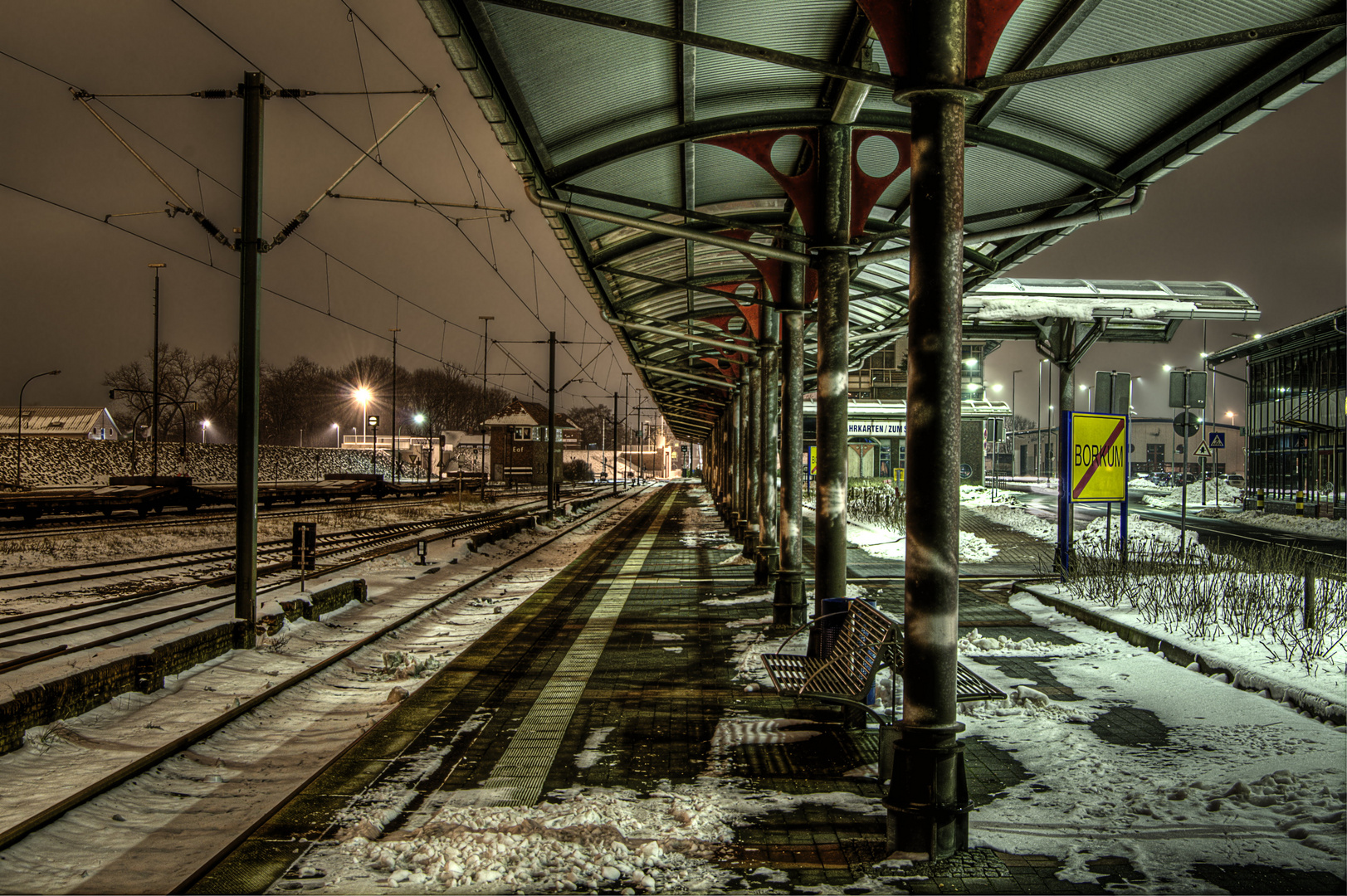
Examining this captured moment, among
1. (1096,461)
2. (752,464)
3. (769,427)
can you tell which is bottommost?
(752,464)

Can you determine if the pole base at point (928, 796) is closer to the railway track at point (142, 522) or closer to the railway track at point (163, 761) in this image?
the railway track at point (163, 761)

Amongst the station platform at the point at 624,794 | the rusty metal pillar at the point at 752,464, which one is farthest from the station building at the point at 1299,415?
the station platform at the point at 624,794

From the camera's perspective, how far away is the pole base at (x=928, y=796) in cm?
415

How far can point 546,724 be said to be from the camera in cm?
640

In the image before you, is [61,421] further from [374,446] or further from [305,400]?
[374,446]

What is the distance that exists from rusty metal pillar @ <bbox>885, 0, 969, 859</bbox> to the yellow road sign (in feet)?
31.5

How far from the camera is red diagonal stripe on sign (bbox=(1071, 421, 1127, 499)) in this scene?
42.6ft

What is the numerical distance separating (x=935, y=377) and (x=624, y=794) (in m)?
2.87

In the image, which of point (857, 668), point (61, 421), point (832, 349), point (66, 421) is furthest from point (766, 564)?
point (61, 421)

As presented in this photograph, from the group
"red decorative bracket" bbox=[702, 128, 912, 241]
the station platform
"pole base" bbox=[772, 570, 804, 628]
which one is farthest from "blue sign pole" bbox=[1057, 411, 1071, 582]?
"red decorative bracket" bbox=[702, 128, 912, 241]

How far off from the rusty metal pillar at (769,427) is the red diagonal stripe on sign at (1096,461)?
183 inches

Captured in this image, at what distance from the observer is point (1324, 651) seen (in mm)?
7391

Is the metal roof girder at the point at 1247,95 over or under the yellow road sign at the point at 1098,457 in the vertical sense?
over

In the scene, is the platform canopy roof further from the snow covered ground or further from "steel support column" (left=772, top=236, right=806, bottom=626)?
the snow covered ground
